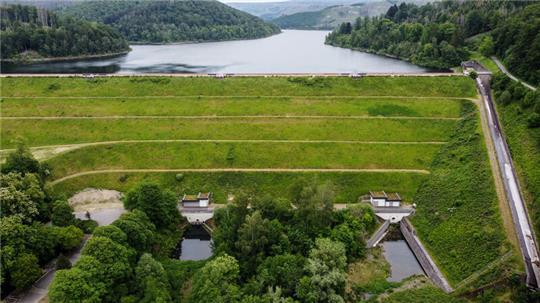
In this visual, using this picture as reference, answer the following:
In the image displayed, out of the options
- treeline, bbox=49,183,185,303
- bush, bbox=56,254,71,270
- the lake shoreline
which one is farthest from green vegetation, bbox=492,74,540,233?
the lake shoreline

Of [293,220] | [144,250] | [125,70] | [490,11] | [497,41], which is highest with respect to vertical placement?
[490,11]

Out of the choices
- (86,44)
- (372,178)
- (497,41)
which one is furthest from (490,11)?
(86,44)

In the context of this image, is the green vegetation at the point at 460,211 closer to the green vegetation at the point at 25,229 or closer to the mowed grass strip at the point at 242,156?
the mowed grass strip at the point at 242,156

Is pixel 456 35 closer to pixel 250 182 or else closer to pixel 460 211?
pixel 460 211

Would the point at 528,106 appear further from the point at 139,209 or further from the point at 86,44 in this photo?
the point at 86,44

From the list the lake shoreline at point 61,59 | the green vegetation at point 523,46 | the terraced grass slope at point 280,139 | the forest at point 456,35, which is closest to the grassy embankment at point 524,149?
the terraced grass slope at point 280,139

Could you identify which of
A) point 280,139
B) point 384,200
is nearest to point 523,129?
point 384,200
